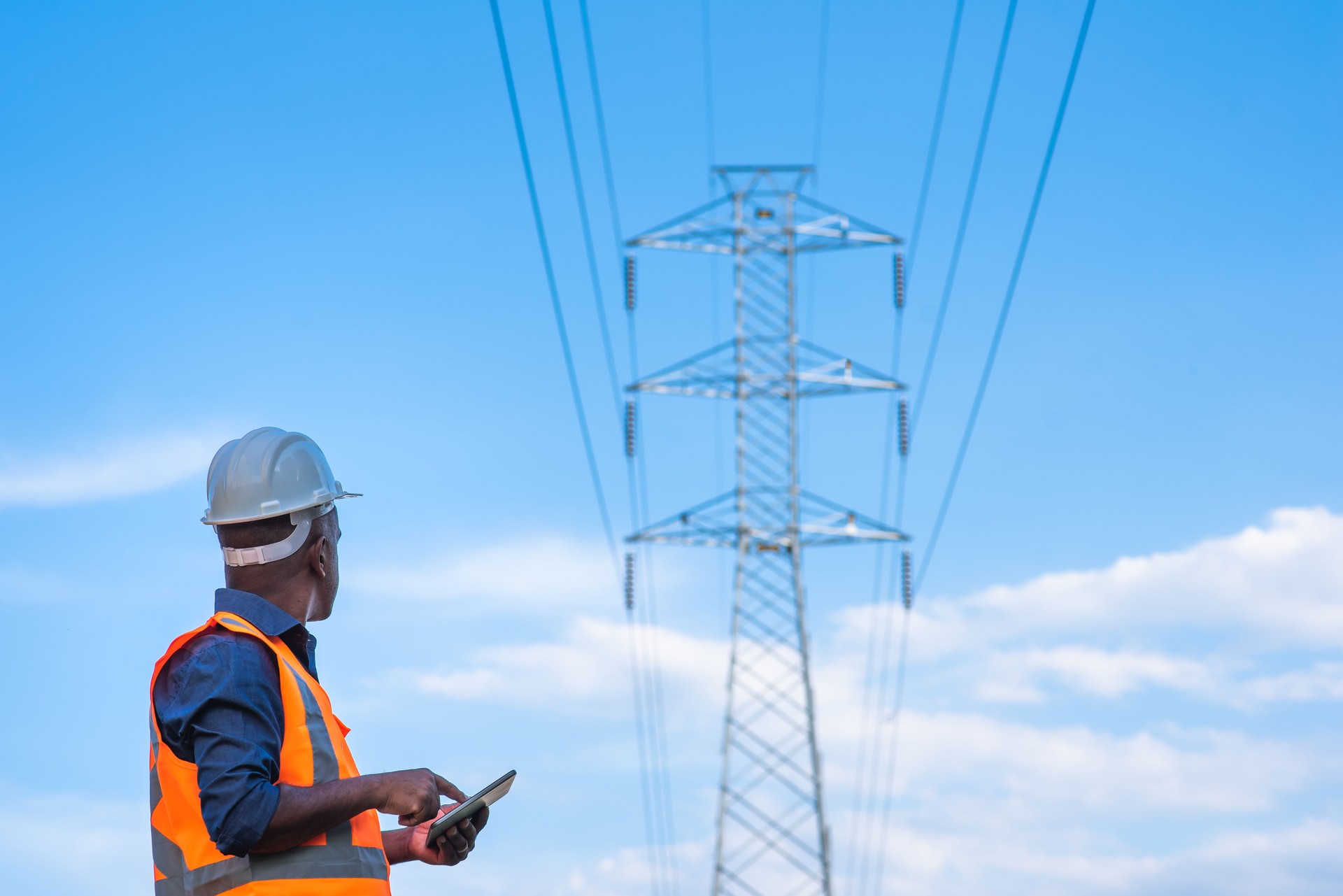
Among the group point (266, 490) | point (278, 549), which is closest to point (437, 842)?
point (278, 549)

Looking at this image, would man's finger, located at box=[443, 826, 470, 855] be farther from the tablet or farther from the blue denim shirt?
A: the blue denim shirt

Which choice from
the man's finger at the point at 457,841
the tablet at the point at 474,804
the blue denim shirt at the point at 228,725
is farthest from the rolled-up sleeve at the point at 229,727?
the man's finger at the point at 457,841

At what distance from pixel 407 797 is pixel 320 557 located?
72 cm

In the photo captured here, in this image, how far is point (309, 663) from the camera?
3766mm

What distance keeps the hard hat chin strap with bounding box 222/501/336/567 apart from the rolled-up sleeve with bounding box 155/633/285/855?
0.33m

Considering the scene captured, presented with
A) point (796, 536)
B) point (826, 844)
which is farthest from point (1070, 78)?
point (826, 844)

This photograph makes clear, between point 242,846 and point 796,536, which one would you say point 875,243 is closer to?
point 796,536

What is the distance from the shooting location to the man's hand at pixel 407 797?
11.0 feet

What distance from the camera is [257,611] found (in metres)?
3.55

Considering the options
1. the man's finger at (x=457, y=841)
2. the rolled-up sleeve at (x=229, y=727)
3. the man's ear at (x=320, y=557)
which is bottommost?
the man's finger at (x=457, y=841)

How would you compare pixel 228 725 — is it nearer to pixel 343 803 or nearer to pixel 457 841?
pixel 343 803

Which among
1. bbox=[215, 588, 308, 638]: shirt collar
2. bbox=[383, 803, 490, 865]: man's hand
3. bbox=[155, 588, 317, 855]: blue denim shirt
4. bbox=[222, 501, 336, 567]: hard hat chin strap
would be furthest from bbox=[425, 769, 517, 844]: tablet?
bbox=[222, 501, 336, 567]: hard hat chin strap

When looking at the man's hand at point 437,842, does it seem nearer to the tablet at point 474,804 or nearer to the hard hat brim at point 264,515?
the tablet at point 474,804

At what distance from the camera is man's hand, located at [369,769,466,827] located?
3.35m
